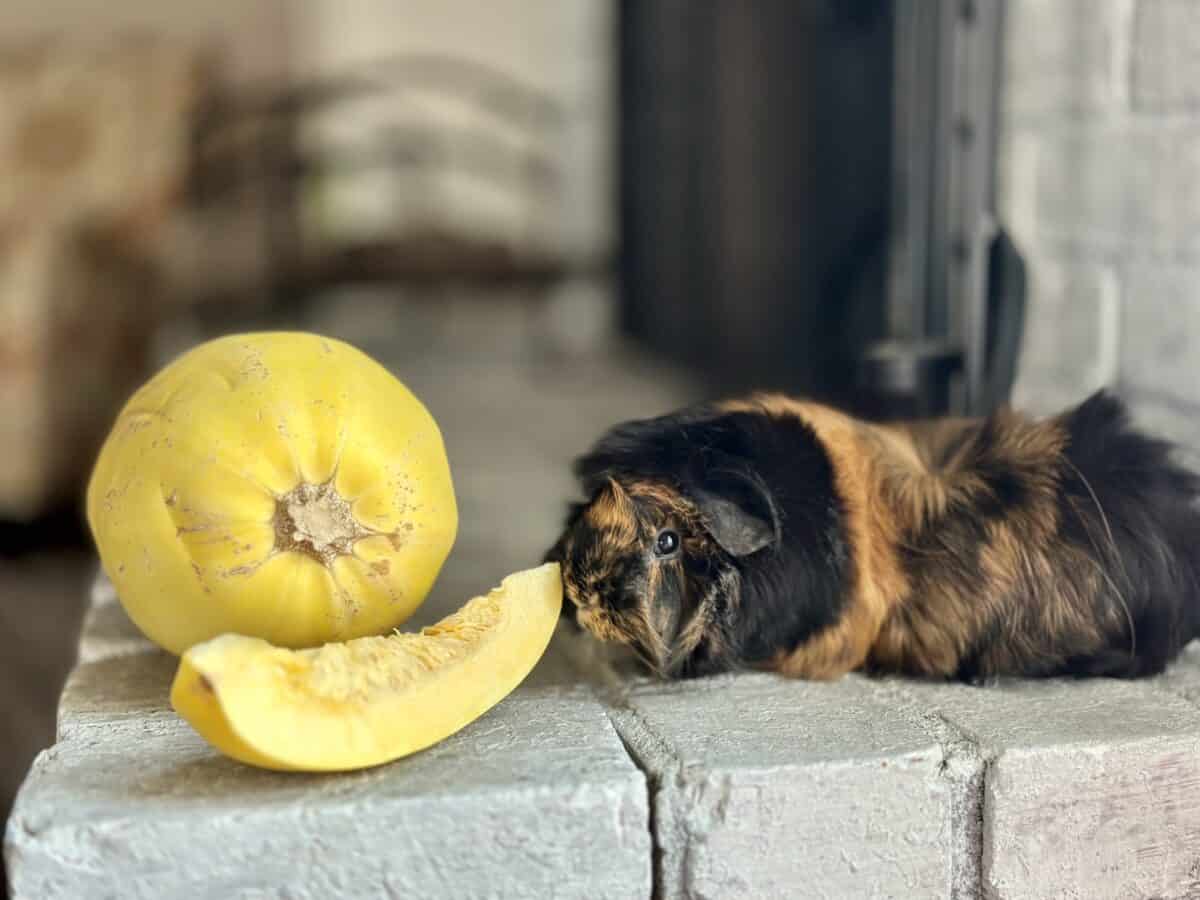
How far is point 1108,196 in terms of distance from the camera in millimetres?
1194

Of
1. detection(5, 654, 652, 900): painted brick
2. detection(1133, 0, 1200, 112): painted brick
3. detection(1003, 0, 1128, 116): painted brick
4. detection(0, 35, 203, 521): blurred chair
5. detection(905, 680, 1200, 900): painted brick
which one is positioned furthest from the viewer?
detection(0, 35, 203, 521): blurred chair

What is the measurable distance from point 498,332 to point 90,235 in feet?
6.70

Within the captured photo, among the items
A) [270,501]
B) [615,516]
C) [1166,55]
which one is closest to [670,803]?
[615,516]

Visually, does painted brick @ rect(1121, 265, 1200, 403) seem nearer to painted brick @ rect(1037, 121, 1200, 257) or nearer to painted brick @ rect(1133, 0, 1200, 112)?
painted brick @ rect(1037, 121, 1200, 257)

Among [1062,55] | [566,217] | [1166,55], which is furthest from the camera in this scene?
[566,217]

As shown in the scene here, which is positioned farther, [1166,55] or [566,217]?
[566,217]

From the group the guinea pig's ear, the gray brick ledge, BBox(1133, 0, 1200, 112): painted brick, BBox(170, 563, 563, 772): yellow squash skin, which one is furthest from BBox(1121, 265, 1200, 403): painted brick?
BBox(170, 563, 563, 772): yellow squash skin

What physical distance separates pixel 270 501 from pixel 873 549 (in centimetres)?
42

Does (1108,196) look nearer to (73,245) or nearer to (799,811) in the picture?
(799,811)

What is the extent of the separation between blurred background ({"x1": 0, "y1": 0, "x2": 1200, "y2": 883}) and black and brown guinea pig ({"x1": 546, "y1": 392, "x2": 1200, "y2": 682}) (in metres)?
0.27

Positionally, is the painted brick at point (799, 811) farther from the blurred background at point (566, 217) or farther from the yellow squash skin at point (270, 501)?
the blurred background at point (566, 217)

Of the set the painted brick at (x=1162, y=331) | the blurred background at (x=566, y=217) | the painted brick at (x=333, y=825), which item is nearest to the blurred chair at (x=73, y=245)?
the blurred background at (x=566, y=217)

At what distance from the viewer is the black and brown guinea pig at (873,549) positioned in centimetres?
83

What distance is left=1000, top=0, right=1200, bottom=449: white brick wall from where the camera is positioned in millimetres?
1098
